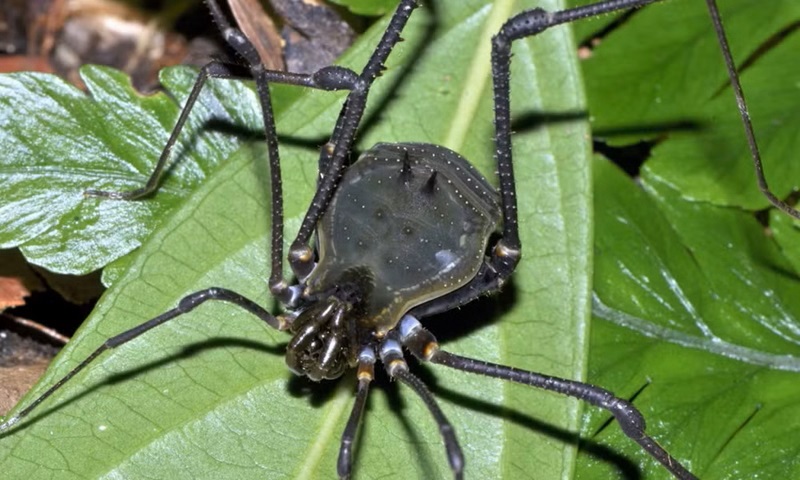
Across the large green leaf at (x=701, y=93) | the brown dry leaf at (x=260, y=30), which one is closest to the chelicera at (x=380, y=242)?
the brown dry leaf at (x=260, y=30)

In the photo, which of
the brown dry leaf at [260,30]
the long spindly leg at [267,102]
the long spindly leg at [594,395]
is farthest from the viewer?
the brown dry leaf at [260,30]

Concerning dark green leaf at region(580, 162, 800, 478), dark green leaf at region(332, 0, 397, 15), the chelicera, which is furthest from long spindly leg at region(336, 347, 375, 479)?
dark green leaf at region(332, 0, 397, 15)

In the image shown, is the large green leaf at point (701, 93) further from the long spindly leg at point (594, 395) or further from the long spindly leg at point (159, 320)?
the long spindly leg at point (159, 320)

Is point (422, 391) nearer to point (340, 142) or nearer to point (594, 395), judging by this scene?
point (594, 395)

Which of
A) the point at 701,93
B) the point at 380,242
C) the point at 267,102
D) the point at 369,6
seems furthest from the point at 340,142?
→ the point at 701,93

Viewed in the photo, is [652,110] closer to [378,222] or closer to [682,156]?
[682,156]

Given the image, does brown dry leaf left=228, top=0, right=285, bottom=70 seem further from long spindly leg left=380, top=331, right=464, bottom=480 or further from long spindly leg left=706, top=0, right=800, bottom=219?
long spindly leg left=706, top=0, right=800, bottom=219

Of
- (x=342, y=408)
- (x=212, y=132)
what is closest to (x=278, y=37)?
(x=212, y=132)
